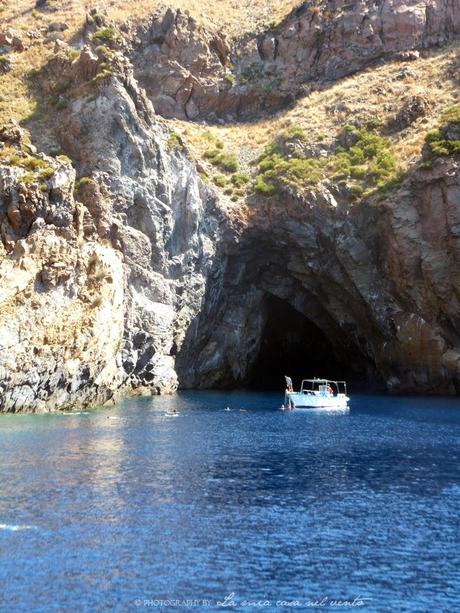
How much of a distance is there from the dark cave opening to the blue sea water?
49514 millimetres

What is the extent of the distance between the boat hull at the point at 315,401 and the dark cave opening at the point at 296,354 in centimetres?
2388

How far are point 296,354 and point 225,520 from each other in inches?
3217

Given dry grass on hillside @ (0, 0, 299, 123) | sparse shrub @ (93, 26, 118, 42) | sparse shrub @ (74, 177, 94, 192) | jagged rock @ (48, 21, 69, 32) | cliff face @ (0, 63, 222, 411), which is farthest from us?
jagged rock @ (48, 21, 69, 32)

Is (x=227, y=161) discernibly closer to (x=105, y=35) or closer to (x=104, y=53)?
(x=104, y=53)

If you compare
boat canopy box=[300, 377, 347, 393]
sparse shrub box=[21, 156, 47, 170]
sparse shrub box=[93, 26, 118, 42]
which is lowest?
boat canopy box=[300, 377, 347, 393]

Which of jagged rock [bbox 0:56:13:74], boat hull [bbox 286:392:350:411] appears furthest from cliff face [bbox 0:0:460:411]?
boat hull [bbox 286:392:350:411]

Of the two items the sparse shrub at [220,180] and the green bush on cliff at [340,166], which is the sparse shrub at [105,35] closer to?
the sparse shrub at [220,180]

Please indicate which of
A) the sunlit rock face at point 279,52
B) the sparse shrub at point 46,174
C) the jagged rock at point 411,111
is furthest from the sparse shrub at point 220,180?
the sparse shrub at point 46,174

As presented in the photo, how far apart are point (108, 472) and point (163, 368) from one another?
45658 mm

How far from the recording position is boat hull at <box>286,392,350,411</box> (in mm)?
71062

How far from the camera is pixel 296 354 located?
10781 centimetres

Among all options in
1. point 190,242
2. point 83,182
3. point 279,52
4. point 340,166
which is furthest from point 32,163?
point 279,52

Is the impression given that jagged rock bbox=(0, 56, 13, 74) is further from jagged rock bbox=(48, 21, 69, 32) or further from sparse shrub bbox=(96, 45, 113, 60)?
sparse shrub bbox=(96, 45, 113, 60)

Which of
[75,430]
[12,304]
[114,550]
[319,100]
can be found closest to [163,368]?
[12,304]
